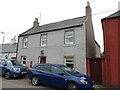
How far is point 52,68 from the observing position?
8.07m

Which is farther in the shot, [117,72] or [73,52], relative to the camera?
[73,52]

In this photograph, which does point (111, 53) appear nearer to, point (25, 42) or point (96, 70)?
point (96, 70)

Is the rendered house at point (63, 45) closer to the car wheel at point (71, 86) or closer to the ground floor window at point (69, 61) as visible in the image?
the ground floor window at point (69, 61)

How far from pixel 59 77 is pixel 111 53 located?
5.22 metres

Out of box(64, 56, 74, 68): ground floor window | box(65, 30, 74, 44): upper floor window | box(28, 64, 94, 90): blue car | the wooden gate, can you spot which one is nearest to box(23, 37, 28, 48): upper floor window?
box(65, 30, 74, 44): upper floor window

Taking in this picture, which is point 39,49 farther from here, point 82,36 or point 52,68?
point 52,68

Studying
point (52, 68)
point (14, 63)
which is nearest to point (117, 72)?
point (52, 68)

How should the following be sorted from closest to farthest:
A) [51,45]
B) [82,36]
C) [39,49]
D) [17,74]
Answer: [17,74], [82,36], [51,45], [39,49]

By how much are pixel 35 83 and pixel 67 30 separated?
6.85m

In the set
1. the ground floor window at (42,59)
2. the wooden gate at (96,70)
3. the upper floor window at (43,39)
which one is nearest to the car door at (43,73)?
the wooden gate at (96,70)

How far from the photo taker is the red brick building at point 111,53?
930 centimetres

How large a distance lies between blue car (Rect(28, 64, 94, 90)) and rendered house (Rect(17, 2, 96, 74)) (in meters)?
4.02

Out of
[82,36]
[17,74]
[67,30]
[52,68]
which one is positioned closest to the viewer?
[52,68]

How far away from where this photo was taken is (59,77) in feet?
23.9
